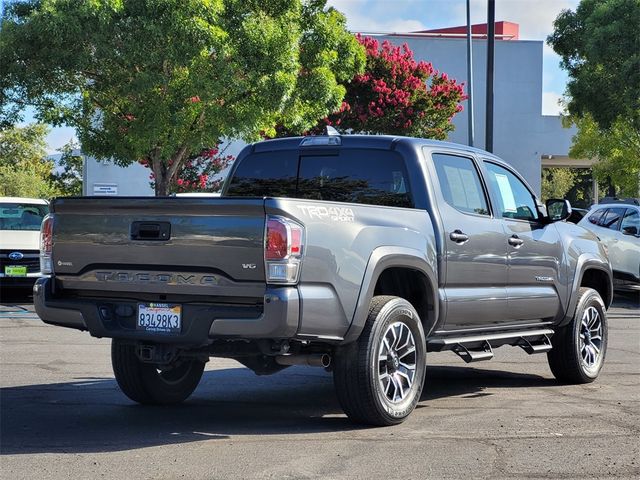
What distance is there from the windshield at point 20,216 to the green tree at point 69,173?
29117mm

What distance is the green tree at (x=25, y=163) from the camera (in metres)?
51.9

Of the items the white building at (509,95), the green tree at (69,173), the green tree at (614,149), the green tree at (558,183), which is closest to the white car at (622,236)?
the green tree at (614,149)

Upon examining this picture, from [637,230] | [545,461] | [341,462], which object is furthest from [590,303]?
[637,230]

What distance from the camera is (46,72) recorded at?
22.0 meters

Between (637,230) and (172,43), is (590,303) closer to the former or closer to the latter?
(637,230)

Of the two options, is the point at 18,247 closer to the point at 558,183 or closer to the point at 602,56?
the point at 602,56

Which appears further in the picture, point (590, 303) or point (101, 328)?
point (590, 303)

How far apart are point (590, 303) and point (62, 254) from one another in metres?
5.04

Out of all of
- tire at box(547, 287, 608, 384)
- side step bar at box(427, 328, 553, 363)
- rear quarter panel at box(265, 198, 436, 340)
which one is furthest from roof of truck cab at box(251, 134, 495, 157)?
tire at box(547, 287, 608, 384)

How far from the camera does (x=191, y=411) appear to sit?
7.38 metres

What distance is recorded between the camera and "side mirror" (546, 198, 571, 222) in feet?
28.3

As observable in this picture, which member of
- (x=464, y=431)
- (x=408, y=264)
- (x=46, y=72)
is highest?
(x=46, y=72)

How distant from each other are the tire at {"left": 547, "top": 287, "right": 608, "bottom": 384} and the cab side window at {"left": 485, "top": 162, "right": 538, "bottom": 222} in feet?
3.45

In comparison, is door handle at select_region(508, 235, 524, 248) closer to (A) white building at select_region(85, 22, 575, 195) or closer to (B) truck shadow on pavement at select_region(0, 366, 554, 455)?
(B) truck shadow on pavement at select_region(0, 366, 554, 455)
